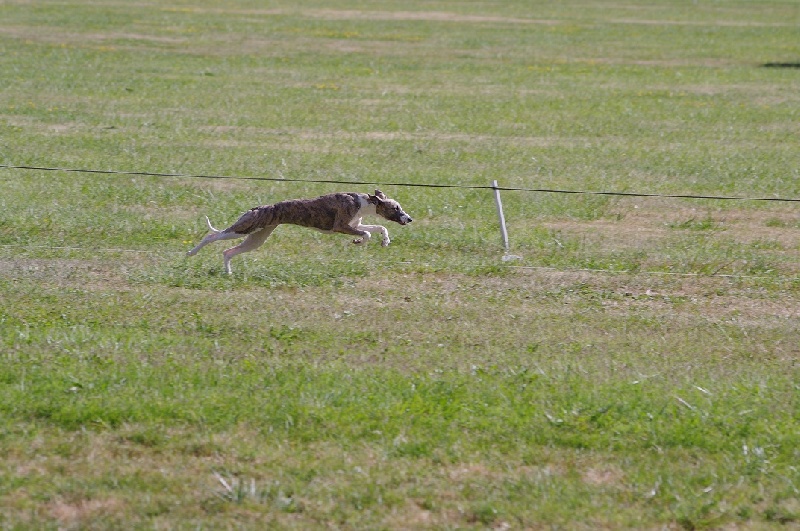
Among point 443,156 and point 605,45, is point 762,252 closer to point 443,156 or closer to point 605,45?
point 443,156

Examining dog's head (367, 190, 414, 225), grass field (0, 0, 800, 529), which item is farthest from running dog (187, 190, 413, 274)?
grass field (0, 0, 800, 529)

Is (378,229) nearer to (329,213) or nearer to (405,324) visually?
(329,213)

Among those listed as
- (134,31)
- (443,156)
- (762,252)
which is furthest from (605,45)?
(762,252)

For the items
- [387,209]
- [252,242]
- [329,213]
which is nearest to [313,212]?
[329,213]

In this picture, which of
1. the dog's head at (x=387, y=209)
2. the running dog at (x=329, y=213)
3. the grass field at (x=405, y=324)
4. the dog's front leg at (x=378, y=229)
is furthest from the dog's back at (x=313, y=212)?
the grass field at (x=405, y=324)

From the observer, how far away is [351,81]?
2784 cm

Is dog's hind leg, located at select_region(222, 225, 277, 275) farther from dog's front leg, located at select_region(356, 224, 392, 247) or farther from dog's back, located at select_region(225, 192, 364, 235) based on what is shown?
dog's front leg, located at select_region(356, 224, 392, 247)

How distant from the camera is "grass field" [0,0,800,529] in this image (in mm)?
7074

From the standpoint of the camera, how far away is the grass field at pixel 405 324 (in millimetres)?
7074

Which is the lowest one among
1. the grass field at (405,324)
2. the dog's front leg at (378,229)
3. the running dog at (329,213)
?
the grass field at (405,324)

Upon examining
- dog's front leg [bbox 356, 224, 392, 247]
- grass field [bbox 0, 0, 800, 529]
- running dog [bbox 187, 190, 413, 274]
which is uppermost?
running dog [bbox 187, 190, 413, 274]

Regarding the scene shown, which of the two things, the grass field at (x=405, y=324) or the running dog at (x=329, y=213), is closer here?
the grass field at (x=405, y=324)

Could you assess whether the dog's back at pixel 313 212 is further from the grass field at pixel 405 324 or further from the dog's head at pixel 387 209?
the grass field at pixel 405 324

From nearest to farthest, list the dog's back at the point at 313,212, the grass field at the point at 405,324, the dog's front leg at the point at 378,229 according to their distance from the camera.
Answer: the grass field at the point at 405,324, the dog's back at the point at 313,212, the dog's front leg at the point at 378,229
